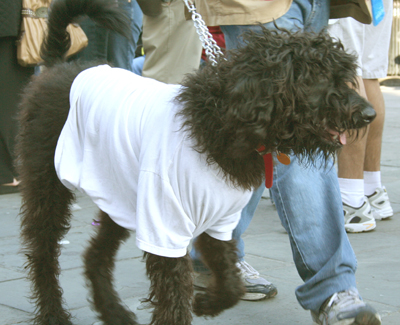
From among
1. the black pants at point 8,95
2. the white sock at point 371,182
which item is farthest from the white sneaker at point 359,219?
the black pants at point 8,95

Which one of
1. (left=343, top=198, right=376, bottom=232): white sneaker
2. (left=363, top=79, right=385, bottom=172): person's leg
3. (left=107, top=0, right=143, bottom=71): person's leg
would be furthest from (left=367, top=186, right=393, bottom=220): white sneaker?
(left=107, top=0, right=143, bottom=71): person's leg

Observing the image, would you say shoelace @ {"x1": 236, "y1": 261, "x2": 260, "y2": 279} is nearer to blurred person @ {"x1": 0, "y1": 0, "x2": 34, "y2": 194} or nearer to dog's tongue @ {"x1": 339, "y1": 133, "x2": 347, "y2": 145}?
dog's tongue @ {"x1": 339, "y1": 133, "x2": 347, "y2": 145}

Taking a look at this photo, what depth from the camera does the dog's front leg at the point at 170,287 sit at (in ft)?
7.92

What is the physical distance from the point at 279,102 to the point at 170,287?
92cm

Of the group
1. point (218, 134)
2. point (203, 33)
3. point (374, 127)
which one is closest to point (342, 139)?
point (218, 134)

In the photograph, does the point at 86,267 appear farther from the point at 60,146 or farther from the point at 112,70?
the point at 112,70

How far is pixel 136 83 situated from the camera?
109 inches

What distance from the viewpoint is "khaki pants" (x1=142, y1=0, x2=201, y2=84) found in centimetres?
463

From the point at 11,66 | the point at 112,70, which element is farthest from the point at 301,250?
the point at 11,66

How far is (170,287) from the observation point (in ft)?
7.93

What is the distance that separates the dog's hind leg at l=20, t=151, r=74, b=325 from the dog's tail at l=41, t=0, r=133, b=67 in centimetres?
71

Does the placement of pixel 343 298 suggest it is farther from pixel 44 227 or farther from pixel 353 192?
pixel 353 192

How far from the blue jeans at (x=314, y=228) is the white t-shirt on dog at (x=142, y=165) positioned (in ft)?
1.34

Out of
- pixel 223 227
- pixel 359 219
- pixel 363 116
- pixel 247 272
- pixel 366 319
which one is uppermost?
pixel 363 116
